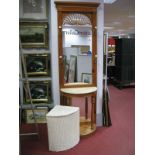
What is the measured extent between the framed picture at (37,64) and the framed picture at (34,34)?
178mm

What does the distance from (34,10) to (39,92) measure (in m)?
1.43

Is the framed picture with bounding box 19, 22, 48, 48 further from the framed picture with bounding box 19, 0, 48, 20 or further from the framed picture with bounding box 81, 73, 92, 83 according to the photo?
the framed picture with bounding box 81, 73, 92, 83

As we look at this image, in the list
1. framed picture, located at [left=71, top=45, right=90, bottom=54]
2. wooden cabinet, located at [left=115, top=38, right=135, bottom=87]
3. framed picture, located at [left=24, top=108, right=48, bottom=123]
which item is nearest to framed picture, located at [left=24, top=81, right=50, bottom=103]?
framed picture, located at [left=24, top=108, right=48, bottom=123]

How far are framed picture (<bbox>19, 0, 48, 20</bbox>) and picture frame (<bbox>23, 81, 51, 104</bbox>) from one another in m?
1.15

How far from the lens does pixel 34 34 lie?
384 cm

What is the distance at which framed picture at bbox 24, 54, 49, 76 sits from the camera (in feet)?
12.7

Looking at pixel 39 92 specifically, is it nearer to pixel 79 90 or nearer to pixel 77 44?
pixel 79 90

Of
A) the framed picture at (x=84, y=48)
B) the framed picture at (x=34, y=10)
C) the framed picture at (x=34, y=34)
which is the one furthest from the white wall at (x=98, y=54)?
the framed picture at (x=34, y=10)

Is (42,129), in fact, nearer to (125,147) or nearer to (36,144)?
(36,144)
